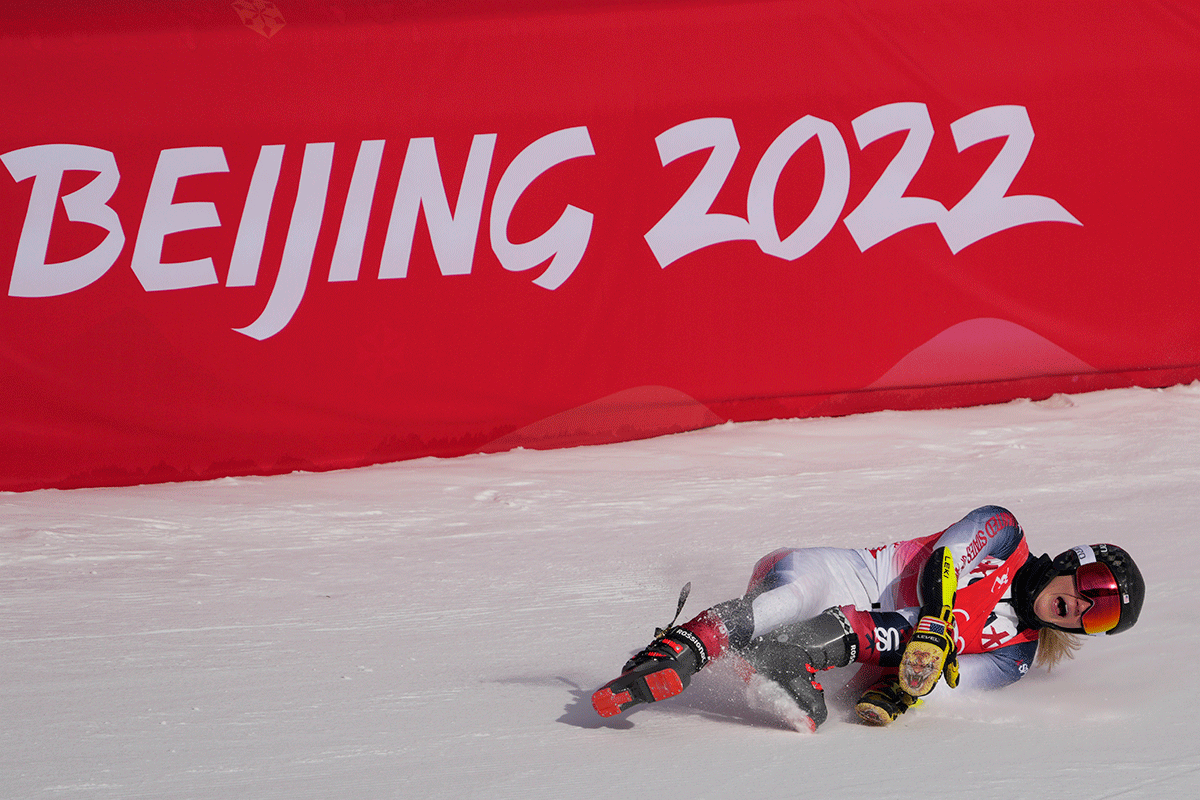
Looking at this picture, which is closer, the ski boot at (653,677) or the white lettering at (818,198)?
the ski boot at (653,677)

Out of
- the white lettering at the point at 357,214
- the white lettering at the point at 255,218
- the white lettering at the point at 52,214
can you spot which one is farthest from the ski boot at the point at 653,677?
the white lettering at the point at 52,214

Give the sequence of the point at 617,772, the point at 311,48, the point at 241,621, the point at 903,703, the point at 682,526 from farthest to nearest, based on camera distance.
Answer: the point at 311,48, the point at 682,526, the point at 241,621, the point at 903,703, the point at 617,772

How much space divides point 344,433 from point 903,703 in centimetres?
337

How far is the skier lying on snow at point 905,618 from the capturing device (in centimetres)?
294

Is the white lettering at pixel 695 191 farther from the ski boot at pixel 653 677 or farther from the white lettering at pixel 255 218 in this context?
the ski boot at pixel 653 677

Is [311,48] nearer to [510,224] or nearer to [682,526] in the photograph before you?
[510,224]

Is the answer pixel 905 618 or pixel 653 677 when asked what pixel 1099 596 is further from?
pixel 653 677

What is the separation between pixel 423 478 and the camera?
219 inches

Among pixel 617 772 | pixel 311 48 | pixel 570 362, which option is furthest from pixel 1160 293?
pixel 617 772

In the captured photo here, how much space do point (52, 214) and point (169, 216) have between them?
19.1 inches

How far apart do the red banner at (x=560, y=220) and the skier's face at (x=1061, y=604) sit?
303 cm

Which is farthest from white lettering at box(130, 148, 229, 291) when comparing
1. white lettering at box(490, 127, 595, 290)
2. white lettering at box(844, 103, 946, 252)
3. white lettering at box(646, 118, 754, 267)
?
white lettering at box(844, 103, 946, 252)

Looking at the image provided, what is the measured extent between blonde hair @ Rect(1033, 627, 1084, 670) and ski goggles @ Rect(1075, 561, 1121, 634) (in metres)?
0.17

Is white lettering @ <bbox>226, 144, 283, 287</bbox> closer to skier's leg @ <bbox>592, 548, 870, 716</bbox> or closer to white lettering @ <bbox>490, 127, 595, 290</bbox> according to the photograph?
white lettering @ <bbox>490, 127, 595, 290</bbox>
